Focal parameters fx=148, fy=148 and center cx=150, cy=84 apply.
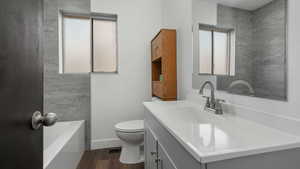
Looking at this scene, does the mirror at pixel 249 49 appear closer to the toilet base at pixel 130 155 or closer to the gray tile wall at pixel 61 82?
the toilet base at pixel 130 155

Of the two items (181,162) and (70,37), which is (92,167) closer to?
(181,162)

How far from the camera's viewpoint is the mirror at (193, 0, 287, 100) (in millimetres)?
722

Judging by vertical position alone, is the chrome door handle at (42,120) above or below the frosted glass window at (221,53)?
below

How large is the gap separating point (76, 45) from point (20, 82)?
207 cm

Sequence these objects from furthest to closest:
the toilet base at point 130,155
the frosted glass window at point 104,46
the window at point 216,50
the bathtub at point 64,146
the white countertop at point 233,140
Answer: the frosted glass window at point 104,46
the toilet base at point 130,155
the bathtub at point 64,146
the window at point 216,50
the white countertop at point 233,140

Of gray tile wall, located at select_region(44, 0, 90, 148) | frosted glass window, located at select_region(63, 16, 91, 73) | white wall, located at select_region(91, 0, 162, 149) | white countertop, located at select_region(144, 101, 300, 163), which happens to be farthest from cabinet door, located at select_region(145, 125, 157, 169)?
frosted glass window, located at select_region(63, 16, 91, 73)

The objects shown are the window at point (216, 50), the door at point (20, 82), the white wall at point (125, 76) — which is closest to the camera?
the door at point (20, 82)

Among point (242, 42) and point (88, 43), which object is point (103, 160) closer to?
point (88, 43)

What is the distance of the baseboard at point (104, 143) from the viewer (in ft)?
7.09

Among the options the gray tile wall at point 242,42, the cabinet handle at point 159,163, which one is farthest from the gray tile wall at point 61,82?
the gray tile wall at point 242,42

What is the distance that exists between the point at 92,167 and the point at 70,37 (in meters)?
1.86

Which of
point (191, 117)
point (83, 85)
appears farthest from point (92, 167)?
point (191, 117)

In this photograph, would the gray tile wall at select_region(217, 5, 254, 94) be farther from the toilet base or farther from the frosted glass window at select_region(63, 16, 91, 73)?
the frosted glass window at select_region(63, 16, 91, 73)

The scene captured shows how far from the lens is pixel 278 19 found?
727 mm
